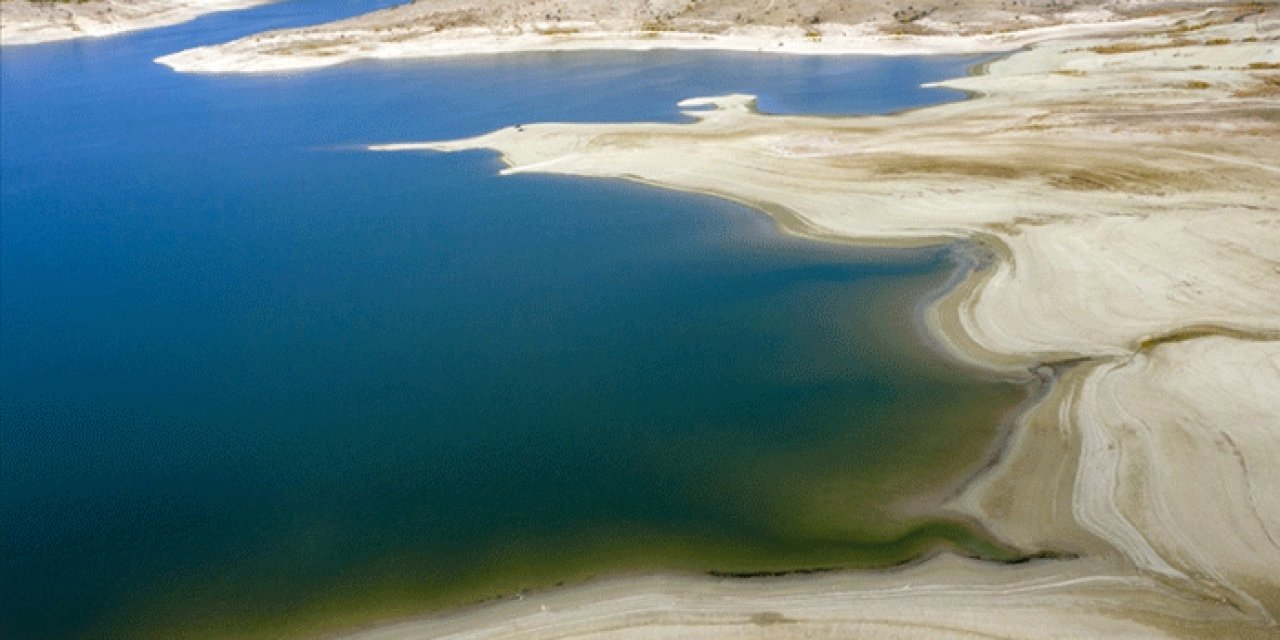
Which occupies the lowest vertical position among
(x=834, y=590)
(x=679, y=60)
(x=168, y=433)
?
(x=834, y=590)

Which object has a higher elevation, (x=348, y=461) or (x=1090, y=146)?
(x=1090, y=146)

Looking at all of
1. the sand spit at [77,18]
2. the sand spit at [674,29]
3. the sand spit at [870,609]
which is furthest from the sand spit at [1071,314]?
the sand spit at [77,18]

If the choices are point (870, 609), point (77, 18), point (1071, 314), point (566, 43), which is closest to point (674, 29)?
point (566, 43)

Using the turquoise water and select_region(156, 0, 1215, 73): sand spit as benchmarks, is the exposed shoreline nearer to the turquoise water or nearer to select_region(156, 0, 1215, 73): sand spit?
select_region(156, 0, 1215, 73): sand spit

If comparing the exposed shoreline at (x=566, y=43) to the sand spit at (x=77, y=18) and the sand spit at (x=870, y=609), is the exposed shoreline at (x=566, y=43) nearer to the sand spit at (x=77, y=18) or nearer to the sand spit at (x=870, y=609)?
the sand spit at (x=77, y=18)

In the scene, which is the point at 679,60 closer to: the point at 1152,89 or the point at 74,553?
the point at 1152,89

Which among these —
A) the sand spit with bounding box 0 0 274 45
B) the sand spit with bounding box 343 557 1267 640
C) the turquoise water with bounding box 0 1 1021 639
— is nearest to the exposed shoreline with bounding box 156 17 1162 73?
the sand spit with bounding box 0 0 274 45

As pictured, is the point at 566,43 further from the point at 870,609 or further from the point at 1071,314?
the point at 870,609

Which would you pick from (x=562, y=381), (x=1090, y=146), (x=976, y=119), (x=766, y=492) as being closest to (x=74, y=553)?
(x=562, y=381)
